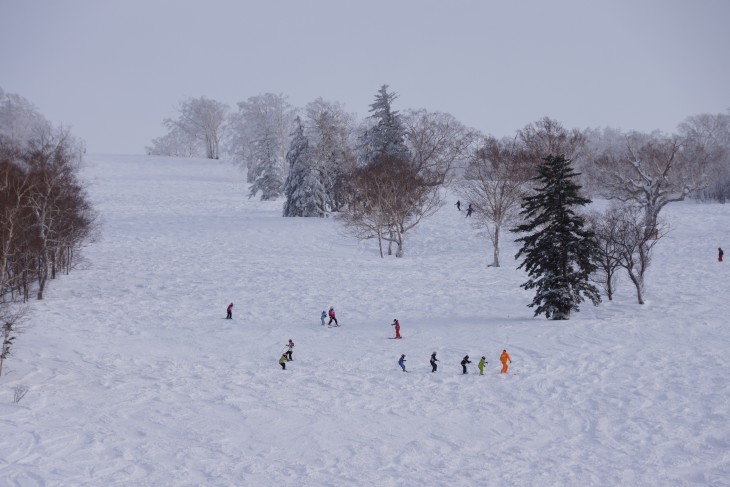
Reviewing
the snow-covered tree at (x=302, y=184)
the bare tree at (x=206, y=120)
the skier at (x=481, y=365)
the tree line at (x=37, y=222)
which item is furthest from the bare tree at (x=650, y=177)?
the bare tree at (x=206, y=120)

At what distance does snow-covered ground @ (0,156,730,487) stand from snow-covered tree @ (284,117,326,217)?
47.8ft

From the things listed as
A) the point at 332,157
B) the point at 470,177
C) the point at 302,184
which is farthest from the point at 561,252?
the point at 332,157

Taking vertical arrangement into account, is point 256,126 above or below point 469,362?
above

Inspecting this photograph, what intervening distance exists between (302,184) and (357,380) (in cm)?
3626

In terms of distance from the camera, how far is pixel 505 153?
1703 inches

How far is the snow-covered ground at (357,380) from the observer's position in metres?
15.1

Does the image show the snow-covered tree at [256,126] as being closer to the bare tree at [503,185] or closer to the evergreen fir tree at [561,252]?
the bare tree at [503,185]

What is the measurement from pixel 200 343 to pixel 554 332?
1653 centimetres

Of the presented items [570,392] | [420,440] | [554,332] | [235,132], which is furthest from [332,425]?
[235,132]

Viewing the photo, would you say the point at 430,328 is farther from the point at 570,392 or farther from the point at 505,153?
the point at 505,153

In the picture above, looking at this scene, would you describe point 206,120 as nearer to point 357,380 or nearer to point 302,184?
point 302,184

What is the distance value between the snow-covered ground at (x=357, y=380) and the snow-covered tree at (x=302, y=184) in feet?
47.8

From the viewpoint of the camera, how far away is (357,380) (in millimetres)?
21531

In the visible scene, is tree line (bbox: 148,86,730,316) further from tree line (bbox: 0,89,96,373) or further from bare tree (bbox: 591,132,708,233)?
tree line (bbox: 0,89,96,373)
